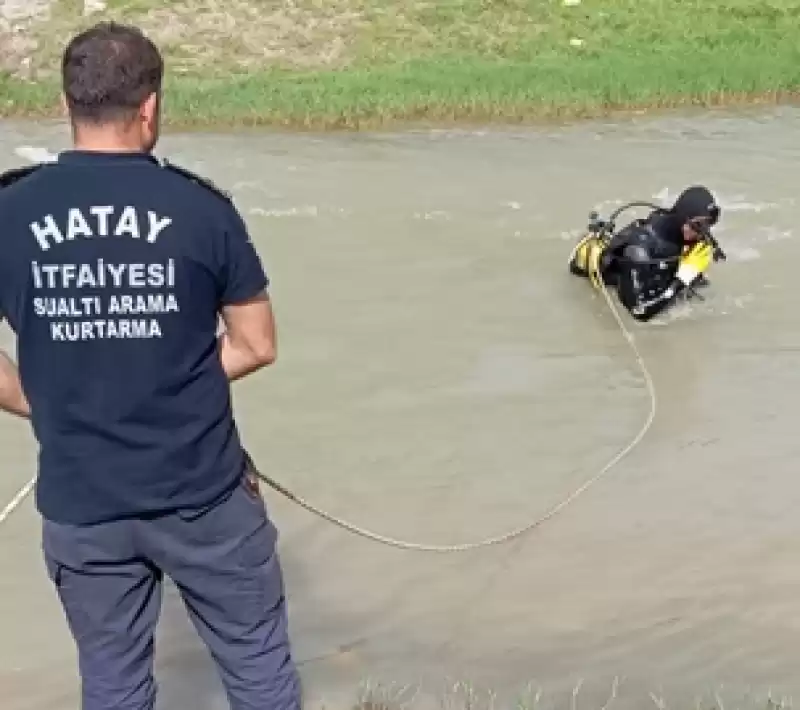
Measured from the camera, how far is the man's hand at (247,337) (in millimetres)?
2561

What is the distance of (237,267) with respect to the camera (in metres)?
2.46

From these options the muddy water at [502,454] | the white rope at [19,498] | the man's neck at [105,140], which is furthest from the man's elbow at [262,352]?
the muddy water at [502,454]

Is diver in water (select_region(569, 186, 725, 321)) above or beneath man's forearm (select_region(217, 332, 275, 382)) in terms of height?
beneath

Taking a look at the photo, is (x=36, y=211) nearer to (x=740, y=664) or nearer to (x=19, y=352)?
(x=19, y=352)

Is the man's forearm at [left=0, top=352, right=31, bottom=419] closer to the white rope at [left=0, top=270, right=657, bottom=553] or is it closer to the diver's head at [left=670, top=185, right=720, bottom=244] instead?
the white rope at [left=0, top=270, right=657, bottom=553]

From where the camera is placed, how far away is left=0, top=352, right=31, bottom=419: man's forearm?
8.67ft

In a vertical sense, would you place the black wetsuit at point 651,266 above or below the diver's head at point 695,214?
below

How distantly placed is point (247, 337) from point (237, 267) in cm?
20

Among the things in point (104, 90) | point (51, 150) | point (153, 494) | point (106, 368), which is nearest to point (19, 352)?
point (106, 368)

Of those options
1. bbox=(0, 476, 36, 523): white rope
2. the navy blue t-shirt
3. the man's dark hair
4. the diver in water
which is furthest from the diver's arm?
the man's dark hair

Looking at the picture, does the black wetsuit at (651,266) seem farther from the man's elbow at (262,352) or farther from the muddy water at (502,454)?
the man's elbow at (262,352)

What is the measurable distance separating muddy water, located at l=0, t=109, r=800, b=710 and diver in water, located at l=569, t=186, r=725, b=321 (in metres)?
0.21

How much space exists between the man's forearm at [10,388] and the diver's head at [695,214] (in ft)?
17.0

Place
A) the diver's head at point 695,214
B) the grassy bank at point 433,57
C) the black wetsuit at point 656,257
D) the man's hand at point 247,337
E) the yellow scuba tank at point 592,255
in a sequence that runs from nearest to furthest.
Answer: the man's hand at point 247,337
the diver's head at point 695,214
the black wetsuit at point 656,257
the yellow scuba tank at point 592,255
the grassy bank at point 433,57
